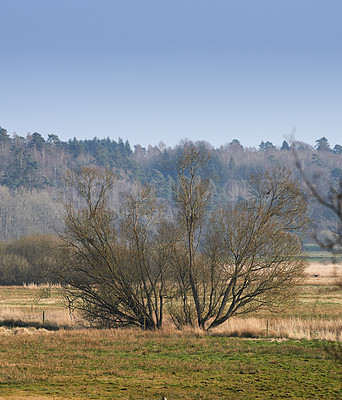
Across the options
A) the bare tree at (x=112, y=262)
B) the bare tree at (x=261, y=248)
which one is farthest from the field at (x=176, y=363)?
the bare tree at (x=112, y=262)

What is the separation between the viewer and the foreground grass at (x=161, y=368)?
16.4 meters

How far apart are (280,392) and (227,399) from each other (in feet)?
6.58

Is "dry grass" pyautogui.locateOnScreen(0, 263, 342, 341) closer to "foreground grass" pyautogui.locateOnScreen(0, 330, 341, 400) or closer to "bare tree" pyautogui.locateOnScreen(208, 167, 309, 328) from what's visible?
"bare tree" pyautogui.locateOnScreen(208, 167, 309, 328)

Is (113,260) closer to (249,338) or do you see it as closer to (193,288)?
(193,288)

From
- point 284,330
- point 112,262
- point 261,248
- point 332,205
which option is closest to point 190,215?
point 261,248

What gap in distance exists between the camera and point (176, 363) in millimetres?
21375

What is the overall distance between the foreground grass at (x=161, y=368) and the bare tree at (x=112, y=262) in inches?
137

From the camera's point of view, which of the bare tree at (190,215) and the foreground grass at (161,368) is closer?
the foreground grass at (161,368)

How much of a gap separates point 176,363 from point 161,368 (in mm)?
1040

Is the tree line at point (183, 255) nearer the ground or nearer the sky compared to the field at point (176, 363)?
nearer the sky

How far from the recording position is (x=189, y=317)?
107 ft

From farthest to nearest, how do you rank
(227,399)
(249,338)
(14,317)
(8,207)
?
(8,207) < (14,317) < (249,338) < (227,399)

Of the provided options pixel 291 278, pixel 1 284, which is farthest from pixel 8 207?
pixel 291 278

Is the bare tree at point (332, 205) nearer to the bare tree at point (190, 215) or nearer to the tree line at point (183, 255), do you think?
the tree line at point (183, 255)
